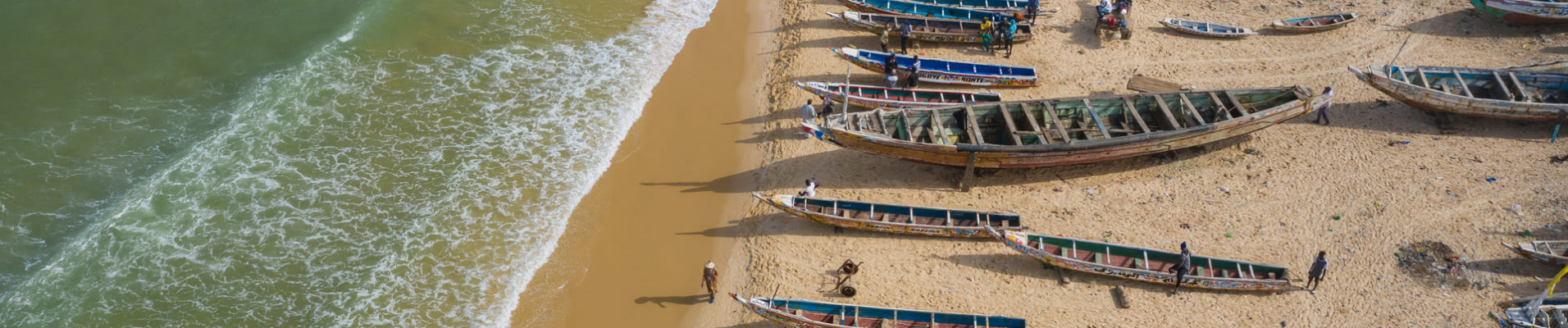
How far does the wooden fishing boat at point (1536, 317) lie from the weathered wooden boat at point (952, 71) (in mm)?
11910

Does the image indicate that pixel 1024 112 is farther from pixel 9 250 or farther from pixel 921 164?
pixel 9 250

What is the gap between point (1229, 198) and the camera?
2119 cm

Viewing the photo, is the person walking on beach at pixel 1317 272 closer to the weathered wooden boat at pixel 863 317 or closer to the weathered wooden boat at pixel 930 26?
the weathered wooden boat at pixel 863 317

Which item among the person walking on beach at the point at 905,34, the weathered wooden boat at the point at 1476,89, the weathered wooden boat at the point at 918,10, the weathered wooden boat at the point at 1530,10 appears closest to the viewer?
the weathered wooden boat at the point at 1476,89

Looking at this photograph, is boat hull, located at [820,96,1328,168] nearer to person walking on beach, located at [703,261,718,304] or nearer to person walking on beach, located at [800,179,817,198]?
person walking on beach, located at [800,179,817,198]

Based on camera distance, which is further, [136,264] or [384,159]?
[384,159]

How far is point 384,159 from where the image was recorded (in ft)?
77.6

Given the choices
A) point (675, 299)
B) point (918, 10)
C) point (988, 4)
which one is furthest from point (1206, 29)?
point (675, 299)

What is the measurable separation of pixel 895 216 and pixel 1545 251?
13076 millimetres

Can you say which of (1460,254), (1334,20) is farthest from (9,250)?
(1334,20)

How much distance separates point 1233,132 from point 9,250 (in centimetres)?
2823

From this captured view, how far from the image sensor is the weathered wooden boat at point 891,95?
79.9 feet

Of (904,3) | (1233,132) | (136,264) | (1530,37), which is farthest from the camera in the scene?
(904,3)


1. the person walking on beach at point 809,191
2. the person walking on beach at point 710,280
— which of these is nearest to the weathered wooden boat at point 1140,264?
the person walking on beach at point 809,191
